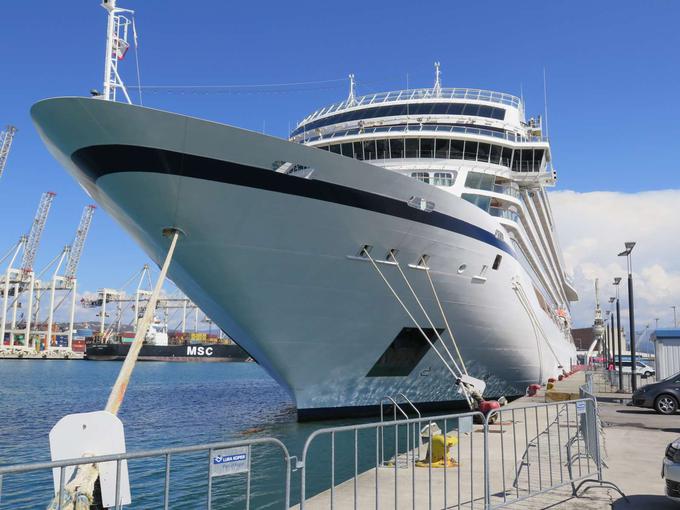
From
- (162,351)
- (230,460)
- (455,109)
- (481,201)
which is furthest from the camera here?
(162,351)

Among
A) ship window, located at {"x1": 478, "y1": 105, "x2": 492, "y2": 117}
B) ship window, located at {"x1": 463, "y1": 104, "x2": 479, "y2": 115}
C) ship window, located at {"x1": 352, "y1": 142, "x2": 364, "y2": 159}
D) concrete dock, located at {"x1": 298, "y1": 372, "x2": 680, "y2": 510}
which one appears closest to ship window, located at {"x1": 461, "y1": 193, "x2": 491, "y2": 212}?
ship window, located at {"x1": 352, "y1": 142, "x2": 364, "y2": 159}

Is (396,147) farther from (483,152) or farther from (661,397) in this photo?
(661,397)

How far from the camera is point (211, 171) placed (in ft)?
36.6

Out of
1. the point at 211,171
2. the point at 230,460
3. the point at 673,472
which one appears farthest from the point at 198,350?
the point at 230,460

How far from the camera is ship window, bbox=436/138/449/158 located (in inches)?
749

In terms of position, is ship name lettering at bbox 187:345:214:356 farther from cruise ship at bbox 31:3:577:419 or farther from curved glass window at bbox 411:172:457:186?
curved glass window at bbox 411:172:457:186

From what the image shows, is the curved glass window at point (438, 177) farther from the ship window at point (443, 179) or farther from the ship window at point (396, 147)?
the ship window at point (396, 147)

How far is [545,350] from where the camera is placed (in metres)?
24.8

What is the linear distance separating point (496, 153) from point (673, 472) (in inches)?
589

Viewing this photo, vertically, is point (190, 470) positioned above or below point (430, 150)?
below

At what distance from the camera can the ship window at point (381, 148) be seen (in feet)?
63.0

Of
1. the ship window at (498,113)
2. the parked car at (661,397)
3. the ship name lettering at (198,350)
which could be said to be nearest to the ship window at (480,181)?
the ship window at (498,113)

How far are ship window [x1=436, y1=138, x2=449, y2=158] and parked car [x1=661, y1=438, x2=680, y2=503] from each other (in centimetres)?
1386

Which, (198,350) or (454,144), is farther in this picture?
(198,350)
